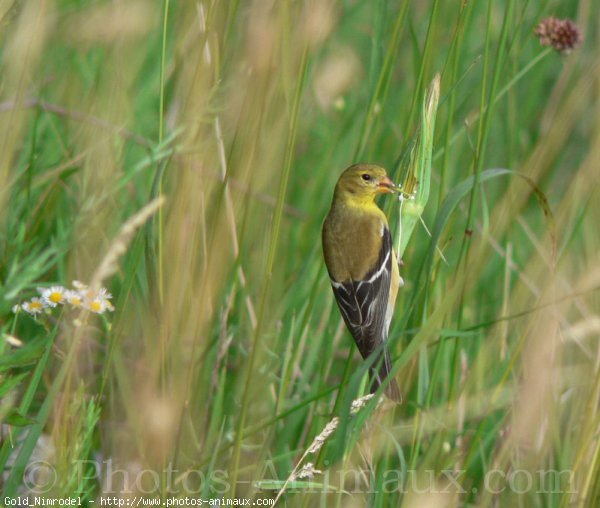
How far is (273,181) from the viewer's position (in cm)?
308

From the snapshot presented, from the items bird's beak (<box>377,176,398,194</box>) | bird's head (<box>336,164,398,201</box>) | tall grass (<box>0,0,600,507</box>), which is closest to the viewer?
tall grass (<box>0,0,600,507</box>)

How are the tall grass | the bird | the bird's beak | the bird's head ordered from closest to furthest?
the tall grass → the bird's beak → the bird's head → the bird

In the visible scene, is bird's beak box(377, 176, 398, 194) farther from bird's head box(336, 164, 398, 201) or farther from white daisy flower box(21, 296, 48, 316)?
white daisy flower box(21, 296, 48, 316)

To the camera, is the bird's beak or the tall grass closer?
the tall grass

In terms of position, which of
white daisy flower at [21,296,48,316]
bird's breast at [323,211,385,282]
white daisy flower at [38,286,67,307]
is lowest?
white daisy flower at [21,296,48,316]

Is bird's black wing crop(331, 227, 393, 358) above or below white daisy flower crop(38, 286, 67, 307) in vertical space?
above

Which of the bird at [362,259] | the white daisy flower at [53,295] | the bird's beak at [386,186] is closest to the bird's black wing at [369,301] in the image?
the bird at [362,259]

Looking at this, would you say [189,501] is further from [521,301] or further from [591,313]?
[591,313]

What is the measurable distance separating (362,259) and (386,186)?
1.63ft

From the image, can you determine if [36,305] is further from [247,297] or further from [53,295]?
[247,297]

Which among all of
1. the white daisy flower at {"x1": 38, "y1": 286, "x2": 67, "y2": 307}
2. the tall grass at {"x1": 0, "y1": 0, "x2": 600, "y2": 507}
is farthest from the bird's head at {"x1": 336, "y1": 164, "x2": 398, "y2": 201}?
the white daisy flower at {"x1": 38, "y1": 286, "x2": 67, "y2": 307}

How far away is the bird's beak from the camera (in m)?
2.06

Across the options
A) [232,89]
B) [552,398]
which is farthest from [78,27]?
[552,398]

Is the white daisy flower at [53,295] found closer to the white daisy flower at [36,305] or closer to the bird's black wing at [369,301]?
the white daisy flower at [36,305]
